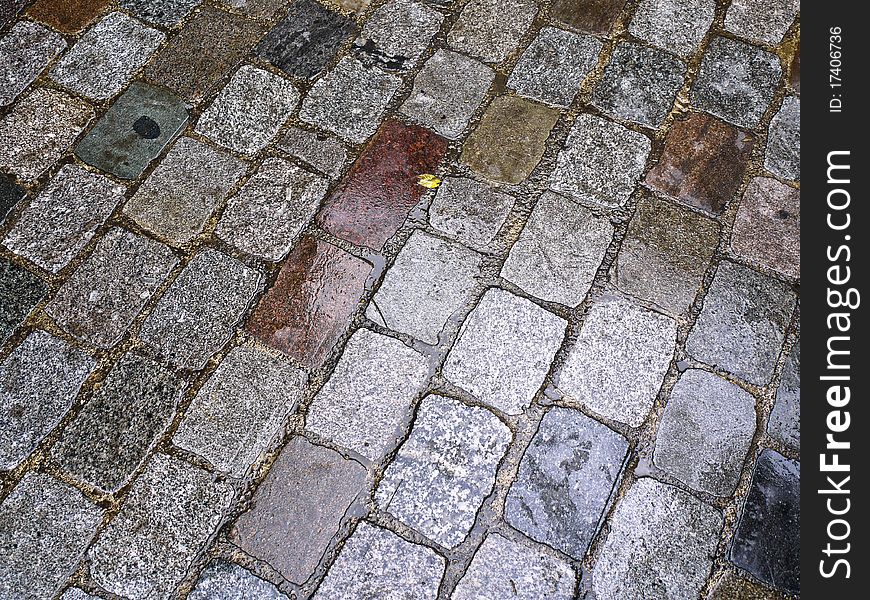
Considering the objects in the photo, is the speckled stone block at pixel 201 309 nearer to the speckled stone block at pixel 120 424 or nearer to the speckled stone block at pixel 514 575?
the speckled stone block at pixel 120 424

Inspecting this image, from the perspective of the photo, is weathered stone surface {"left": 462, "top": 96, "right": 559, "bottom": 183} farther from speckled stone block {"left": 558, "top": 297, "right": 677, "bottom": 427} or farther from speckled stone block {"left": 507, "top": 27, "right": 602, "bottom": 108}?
speckled stone block {"left": 558, "top": 297, "right": 677, "bottom": 427}

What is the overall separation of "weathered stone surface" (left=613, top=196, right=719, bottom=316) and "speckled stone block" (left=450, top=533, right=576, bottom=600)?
40.7 inches

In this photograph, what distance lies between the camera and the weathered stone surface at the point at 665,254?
270 cm

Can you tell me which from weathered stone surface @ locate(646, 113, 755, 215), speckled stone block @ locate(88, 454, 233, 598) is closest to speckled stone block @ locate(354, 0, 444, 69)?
weathered stone surface @ locate(646, 113, 755, 215)

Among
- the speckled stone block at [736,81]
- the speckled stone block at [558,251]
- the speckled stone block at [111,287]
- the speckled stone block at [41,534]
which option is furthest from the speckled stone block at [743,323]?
the speckled stone block at [41,534]

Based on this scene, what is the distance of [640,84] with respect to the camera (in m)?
3.11

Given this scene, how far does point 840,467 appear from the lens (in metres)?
2.39

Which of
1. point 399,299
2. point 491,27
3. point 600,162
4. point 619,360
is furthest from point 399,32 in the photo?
point 619,360

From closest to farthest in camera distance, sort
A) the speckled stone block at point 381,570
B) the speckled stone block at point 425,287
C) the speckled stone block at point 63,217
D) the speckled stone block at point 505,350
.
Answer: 1. the speckled stone block at point 381,570
2. the speckled stone block at point 505,350
3. the speckled stone block at point 425,287
4. the speckled stone block at point 63,217

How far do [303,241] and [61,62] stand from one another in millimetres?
1484

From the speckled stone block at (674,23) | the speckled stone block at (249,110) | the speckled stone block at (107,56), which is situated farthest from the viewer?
the speckled stone block at (674,23)

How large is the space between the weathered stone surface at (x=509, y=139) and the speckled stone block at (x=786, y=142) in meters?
0.92

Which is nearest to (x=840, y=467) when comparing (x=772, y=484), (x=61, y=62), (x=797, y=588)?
(x=772, y=484)

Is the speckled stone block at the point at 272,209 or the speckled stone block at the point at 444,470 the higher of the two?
the speckled stone block at the point at 272,209
